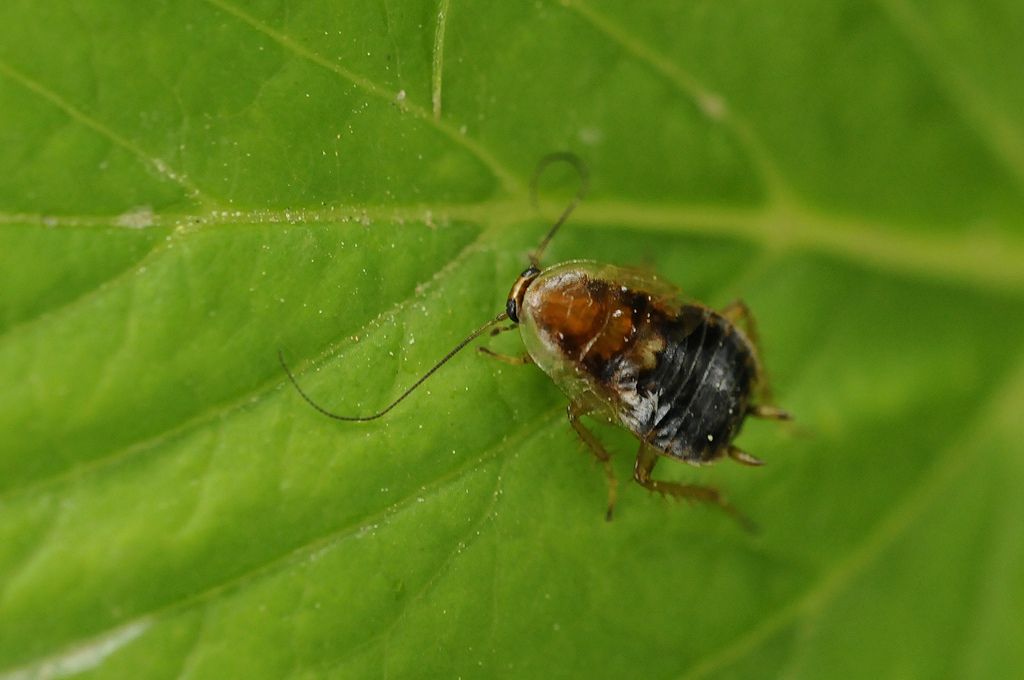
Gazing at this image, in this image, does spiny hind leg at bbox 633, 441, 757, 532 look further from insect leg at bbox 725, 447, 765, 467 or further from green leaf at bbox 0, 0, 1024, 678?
insect leg at bbox 725, 447, 765, 467

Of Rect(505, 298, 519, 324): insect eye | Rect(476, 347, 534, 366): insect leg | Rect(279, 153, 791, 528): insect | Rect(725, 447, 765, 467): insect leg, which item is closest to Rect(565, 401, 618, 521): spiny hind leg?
Rect(279, 153, 791, 528): insect

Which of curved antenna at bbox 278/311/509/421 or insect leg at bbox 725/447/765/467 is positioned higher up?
curved antenna at bbox 278/311/509/421

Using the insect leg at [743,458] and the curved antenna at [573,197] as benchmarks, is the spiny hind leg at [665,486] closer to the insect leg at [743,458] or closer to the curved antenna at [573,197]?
the insect leg at [743,458]

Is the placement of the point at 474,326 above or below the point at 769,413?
above

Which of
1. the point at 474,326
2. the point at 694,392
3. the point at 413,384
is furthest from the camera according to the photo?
the point at 694,392

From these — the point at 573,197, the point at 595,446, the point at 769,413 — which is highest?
the point at 573,197

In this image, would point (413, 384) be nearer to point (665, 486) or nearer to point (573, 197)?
point (573, 197)

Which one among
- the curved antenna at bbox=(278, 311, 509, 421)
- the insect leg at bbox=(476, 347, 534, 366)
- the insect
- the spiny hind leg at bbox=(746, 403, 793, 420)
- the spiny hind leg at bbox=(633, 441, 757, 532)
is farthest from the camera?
the spiny hind leg at bbox=(746, 403, 793, 420)

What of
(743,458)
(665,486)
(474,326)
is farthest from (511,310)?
(743,458)
